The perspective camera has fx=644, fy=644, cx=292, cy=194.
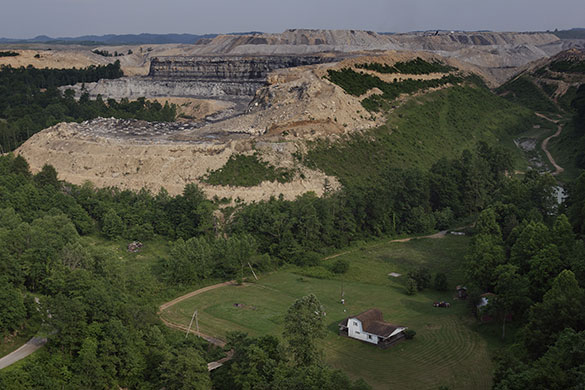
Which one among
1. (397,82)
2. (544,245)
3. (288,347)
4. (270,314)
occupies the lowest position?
(270,314)

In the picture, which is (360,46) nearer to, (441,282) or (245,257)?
(245,257)

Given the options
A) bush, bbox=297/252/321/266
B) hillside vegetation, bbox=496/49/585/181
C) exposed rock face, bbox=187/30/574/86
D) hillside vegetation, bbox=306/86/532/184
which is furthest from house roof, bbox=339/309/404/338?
exposed rock face, bbox=187/30/574/86

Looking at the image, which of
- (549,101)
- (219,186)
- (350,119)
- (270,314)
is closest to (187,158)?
(219,186)

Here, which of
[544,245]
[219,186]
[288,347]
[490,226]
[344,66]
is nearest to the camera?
[288,347]

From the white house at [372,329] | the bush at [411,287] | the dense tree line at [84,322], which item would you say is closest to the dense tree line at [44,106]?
the dense tree line at [84,322]

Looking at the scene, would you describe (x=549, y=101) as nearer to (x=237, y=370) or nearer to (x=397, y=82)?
(x=397, y=82)

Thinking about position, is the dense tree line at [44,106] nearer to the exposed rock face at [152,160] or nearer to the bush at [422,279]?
the exposed rock face at [152,160]

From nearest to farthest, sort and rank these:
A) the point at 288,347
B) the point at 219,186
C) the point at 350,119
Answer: the point at 288,347
the point at 219,186
the point at 350,119

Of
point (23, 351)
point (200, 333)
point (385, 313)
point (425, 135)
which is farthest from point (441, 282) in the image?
point (425, 135)
